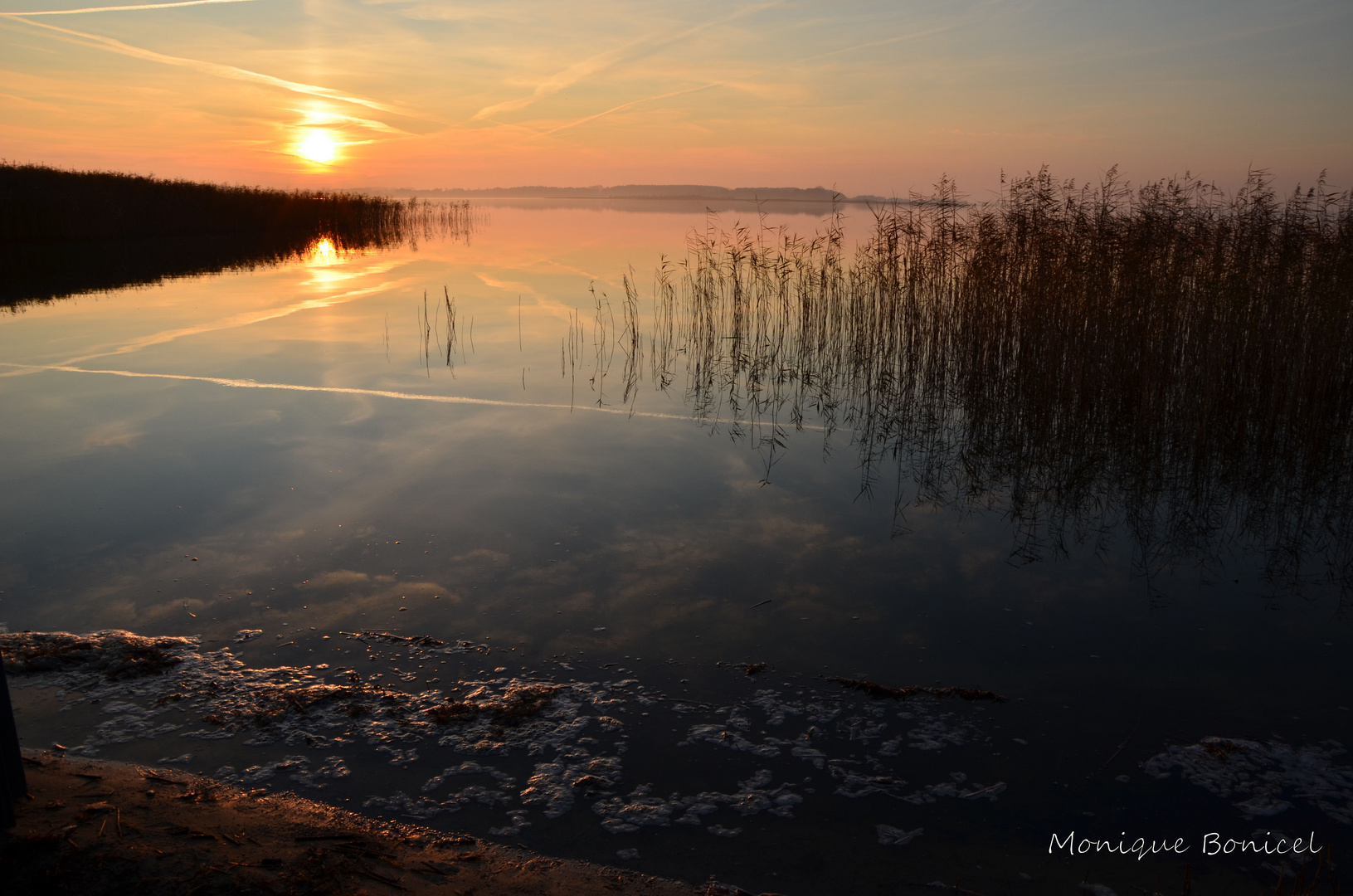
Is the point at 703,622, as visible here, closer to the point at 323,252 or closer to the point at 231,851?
the point at 231,851

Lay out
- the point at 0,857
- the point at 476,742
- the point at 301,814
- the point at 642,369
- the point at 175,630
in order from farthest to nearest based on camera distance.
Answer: the point at 642,369 < the point at 175,630 < the point at 476,742 < the point at 301,814 < the point at 0,857

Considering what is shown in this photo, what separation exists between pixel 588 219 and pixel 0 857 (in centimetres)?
4412

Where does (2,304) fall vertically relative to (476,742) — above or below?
above

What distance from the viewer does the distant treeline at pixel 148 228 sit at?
1744 centimetres

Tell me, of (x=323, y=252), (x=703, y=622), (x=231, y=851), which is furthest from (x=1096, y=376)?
(x=323, y=252)

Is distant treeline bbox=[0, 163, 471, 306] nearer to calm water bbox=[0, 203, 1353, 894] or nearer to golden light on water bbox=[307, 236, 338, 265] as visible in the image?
golden light on water bbox=[307, 236, 338, 265]

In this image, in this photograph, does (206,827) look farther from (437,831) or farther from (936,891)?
(936,891)

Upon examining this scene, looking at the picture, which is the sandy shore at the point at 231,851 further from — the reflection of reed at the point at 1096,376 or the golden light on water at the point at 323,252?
the golden light on water at the point at 323,252

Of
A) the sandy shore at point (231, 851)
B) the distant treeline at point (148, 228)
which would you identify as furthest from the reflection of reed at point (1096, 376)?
the distant treeline at point (148, 228)

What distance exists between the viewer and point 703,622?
13.0 feet

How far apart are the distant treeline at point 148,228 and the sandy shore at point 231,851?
14973 millimetres

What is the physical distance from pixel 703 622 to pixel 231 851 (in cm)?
221

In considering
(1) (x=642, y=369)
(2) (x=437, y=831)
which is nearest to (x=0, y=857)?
(2) (x=437, y=831)

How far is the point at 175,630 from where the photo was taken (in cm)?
368
